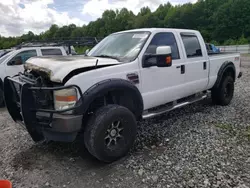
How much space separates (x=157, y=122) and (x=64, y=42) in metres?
6.56

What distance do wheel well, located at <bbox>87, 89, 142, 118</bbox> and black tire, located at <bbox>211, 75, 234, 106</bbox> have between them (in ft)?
9.51

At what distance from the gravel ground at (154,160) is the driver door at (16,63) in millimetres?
3609

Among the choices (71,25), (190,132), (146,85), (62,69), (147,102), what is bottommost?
(190,132)

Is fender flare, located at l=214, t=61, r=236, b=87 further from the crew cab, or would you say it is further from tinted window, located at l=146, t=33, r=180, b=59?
the crew cab

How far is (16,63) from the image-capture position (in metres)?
8.09

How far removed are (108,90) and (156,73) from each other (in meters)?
1.09

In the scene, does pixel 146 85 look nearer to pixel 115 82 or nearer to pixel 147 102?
pixel 147 102

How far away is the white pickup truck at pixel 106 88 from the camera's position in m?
3.02

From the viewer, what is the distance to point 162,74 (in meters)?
4.11

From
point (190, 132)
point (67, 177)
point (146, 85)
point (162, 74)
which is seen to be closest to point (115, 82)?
point (146, 85)

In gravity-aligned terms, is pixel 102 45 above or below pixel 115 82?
above

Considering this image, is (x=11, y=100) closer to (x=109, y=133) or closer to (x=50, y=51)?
(x=109, y=133)

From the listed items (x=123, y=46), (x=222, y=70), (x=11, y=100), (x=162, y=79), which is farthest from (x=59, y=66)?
(x=222, y=70)

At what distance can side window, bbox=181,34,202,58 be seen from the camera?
4815 mm
